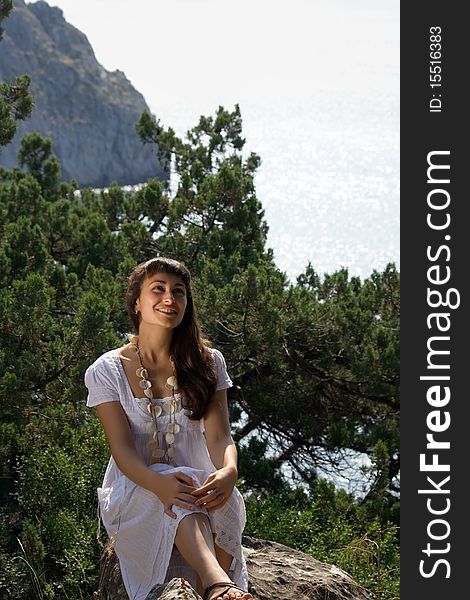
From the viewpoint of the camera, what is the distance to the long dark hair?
3.79m

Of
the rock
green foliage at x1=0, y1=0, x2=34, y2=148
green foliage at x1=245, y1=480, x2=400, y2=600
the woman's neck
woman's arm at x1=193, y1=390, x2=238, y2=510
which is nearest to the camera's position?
woman's arm at x1=193, y1=390, x2=238, y2=510

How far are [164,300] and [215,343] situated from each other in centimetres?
428

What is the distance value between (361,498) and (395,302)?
Result: 1.90 metres

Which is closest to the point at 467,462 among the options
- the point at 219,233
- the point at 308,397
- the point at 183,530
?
the point at 183,530

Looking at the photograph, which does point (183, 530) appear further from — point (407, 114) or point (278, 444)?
point (278, 444)

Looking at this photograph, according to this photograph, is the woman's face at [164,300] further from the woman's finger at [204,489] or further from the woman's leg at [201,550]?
the woman's leg at [201,550]

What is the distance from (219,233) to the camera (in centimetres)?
1000

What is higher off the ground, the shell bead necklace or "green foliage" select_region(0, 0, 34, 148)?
"green foliage" select_region(0, 0, 34, 148)

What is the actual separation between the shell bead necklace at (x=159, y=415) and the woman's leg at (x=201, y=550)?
32cm

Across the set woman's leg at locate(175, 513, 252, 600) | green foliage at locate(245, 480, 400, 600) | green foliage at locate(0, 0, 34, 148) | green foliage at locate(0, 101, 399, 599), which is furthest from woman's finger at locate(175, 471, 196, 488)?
green foliage at locate(0, 0, 34, 148)

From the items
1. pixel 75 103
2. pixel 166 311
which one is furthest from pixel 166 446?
pixel 75 103

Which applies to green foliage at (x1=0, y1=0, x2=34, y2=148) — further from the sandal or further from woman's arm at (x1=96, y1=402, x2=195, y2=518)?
the sandal

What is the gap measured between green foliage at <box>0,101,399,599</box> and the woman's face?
177 cm

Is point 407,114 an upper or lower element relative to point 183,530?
upper
